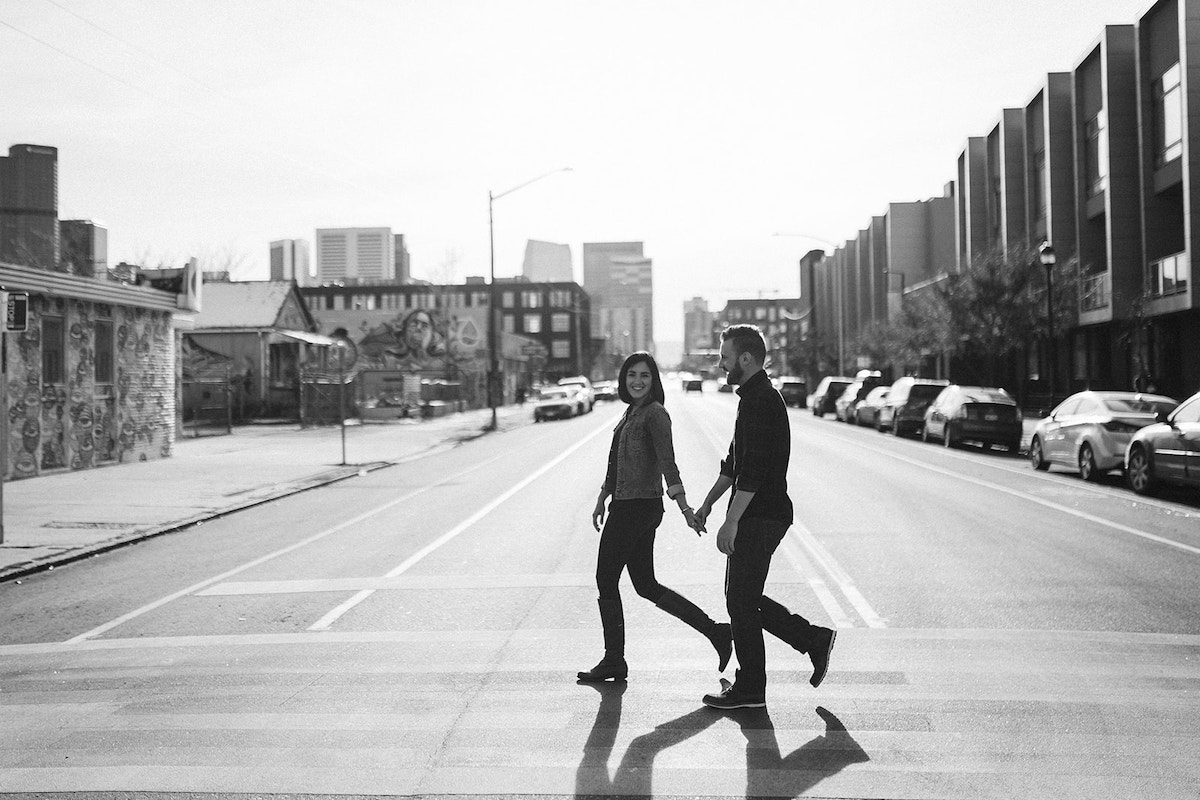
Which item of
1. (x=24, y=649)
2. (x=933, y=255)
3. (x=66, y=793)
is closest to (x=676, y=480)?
(x=66, y=793)

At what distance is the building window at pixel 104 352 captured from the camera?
23.1 m

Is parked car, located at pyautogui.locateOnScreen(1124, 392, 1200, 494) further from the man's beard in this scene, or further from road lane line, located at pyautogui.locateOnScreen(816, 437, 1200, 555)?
the man's beard

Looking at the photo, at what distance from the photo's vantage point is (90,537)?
41.8 ft

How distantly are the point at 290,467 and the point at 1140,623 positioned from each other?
59.7ft

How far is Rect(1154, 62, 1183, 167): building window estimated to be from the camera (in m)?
32.4

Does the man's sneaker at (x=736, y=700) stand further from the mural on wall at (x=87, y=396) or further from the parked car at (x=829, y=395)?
the parked car at (x=829, y=395)

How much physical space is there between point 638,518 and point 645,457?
1.09 ft

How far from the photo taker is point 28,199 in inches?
3189

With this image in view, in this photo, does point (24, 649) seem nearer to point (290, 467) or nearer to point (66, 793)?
point (66, 793)

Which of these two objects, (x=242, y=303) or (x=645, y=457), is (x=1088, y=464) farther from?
(x=242, y=303)

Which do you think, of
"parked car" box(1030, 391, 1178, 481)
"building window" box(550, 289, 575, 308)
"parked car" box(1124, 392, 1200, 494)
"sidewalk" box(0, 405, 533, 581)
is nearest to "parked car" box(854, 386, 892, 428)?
"sidewalk" box(0, 405, 533, 581)

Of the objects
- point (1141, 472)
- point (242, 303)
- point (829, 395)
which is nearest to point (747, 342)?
point (1141, 472)

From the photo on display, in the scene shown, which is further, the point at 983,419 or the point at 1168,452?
the point at 983,419

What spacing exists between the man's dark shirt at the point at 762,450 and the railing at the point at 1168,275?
29.1m
